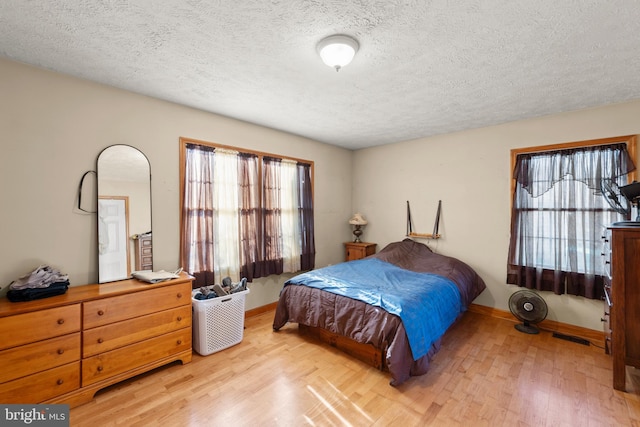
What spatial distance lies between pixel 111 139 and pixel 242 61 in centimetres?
147

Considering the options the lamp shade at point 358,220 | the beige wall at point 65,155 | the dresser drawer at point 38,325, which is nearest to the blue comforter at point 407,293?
the lamp shade at point 358,220

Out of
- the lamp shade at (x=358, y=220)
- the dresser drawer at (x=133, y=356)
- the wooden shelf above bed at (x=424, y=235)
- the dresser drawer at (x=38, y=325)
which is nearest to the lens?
the dresser drawer at (x=38, y=325)

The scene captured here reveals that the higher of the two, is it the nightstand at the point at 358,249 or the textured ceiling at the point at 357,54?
the textured ceiling at the point at 357,54

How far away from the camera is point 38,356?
173 centimetres

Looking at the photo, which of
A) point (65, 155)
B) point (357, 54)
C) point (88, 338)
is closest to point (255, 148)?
point (65, 155)

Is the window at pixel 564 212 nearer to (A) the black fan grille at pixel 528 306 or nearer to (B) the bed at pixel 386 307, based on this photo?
(A) the black fan grille at pixel 528 306

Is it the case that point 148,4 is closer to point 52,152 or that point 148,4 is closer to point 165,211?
point 52,152

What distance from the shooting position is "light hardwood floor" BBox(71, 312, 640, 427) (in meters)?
1.78

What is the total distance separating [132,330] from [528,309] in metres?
3.94

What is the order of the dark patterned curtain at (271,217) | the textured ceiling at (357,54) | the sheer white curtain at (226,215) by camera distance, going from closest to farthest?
the textured ceiling at (357,54) < the sheer white curtain at (226,215) < the dark patterned curtain at (271,217)

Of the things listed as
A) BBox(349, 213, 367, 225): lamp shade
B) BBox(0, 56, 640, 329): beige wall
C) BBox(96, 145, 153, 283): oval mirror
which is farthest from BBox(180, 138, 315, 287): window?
BBox(349, 213, 367, 225): lamp shade

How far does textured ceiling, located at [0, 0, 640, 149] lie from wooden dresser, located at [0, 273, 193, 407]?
5.75 feet

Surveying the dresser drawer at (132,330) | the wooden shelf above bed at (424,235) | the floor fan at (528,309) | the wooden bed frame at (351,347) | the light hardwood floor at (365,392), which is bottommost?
the light hardwood floor at (365,392)

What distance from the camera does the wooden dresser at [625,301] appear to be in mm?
1999
